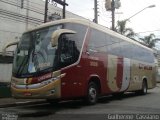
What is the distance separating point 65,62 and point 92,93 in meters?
2.45

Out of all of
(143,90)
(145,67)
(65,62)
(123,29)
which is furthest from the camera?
(123,29)

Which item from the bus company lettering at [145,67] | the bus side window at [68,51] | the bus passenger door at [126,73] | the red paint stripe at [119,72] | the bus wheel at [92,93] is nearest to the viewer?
the bus side window at [68,51]

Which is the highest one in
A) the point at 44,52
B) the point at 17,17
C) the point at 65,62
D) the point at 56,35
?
the point at 17,17

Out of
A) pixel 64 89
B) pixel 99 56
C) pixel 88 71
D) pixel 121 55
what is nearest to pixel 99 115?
pixel 64 89

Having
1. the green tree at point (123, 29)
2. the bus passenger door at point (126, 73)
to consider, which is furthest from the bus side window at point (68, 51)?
the green tree at point (123, 29)

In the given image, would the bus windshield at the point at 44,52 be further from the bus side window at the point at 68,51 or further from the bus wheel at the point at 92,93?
the bus wheel at the point at 92,93

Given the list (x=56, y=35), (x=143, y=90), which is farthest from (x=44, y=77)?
(x=143, y=90)

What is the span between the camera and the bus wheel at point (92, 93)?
1620cm

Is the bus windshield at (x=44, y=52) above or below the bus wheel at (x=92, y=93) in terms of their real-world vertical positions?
above

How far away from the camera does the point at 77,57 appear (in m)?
15.2

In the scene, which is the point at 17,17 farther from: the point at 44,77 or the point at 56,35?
the point at 56,35

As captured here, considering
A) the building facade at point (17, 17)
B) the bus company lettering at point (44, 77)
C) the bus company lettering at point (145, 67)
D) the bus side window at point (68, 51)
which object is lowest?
the bus company lettering at point (44, 77)

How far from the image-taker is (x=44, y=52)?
1480cm

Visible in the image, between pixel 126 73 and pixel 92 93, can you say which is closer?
pixel 92 93
